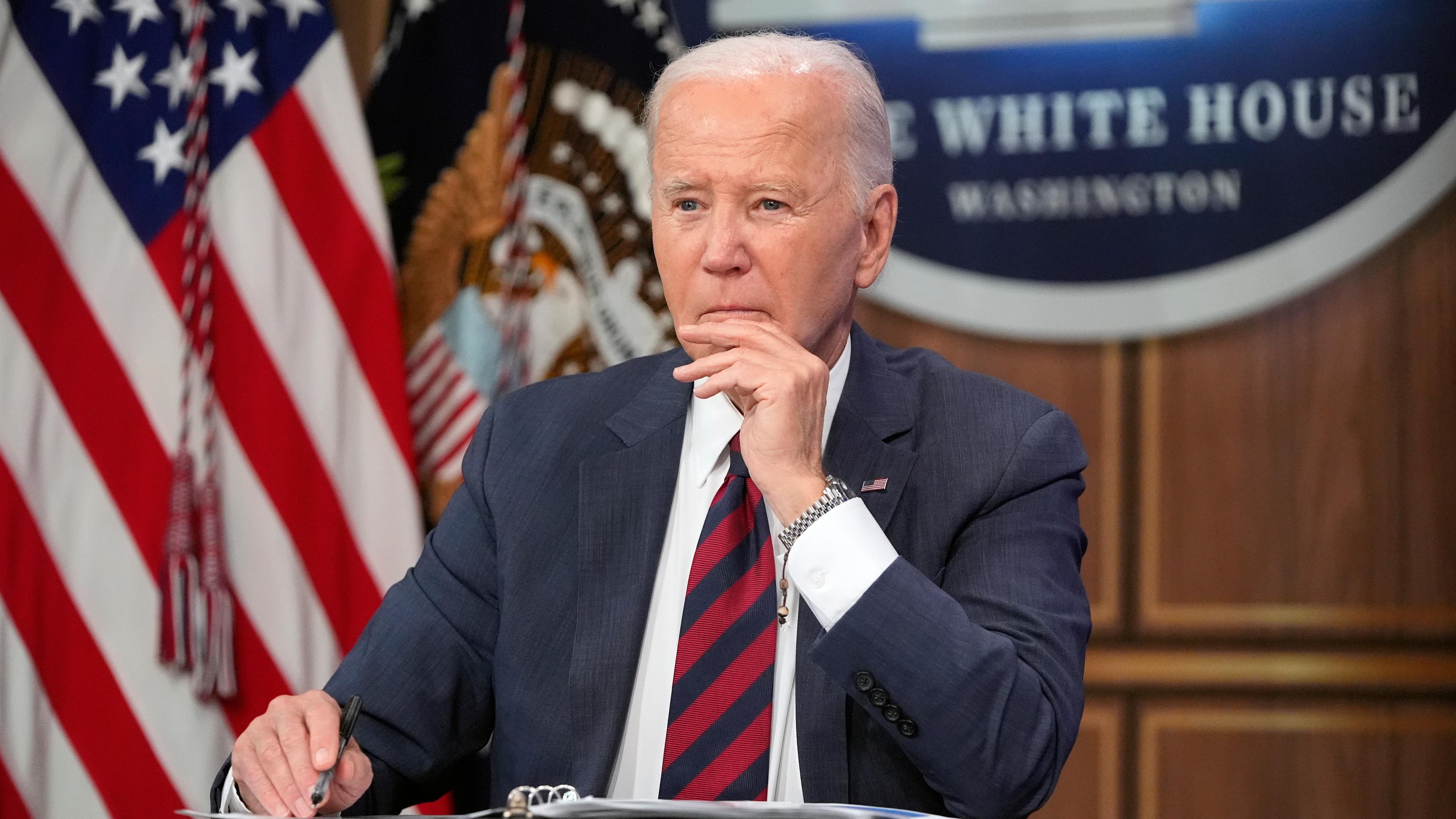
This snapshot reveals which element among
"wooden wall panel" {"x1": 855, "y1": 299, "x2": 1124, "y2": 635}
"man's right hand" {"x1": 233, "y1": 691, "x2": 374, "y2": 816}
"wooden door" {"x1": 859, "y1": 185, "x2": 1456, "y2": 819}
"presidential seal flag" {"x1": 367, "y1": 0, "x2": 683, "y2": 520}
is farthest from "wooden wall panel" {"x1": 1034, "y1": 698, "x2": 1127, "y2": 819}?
"man's right hand" {"x1": 233, "y1": 691, "x2": 374, "y2": 816}

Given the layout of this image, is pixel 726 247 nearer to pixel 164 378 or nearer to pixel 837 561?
pixel 837 561

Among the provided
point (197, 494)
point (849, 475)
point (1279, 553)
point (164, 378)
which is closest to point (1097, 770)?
point (1279, 553)

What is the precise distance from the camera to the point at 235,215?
2.68m

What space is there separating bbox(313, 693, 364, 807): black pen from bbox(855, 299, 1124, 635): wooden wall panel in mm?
1685

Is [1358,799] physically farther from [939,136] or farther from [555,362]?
[555,362]

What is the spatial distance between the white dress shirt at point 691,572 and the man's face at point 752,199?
0.14 metres

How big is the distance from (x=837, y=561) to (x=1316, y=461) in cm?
160

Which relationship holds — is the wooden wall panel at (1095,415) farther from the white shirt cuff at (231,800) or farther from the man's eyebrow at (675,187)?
the white shirt cuff at (231,800)

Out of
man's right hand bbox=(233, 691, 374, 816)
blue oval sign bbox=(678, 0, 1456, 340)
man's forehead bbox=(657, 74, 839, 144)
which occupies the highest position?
blue oval sign bbox=(678, 0, 1456, 340)

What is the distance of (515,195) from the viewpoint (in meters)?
2.87

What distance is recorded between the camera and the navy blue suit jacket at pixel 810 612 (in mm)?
1363

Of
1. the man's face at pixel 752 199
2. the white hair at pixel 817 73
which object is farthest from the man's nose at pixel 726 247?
the white hair at pixel 817 73

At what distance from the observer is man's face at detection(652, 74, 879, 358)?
5.08ft

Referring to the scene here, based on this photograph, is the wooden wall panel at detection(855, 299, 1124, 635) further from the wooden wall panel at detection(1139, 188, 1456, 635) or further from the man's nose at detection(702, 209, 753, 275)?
the man's nose at detection(702, 209, 753, 275)
